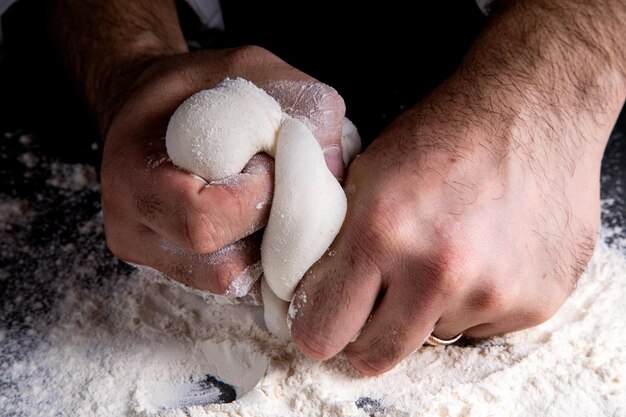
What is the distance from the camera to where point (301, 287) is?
73 centimetres

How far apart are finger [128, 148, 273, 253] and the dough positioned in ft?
0.04

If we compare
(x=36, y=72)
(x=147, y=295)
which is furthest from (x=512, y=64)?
(x=36, y=72)

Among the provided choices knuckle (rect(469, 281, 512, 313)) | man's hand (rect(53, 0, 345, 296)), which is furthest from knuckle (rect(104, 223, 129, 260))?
knuckle (rect(469, 281, 512, 313))

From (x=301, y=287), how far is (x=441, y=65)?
661mm

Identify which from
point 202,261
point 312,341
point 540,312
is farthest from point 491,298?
point 202,261

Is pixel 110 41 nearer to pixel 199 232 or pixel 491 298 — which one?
pixel 199 232

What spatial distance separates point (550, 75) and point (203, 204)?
485 mm

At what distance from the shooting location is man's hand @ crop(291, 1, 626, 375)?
2.33 ft

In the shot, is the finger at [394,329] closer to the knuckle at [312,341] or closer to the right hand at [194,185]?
the knuckle at [312,341]

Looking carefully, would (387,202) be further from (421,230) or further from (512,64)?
(512,64)

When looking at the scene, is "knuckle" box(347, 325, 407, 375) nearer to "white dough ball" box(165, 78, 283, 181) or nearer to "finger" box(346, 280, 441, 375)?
"finger" box(346, 280, 441, 375)

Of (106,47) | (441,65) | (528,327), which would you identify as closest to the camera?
(528,327)

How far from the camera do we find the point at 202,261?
2.41 ft

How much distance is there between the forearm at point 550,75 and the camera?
32.0 inches
